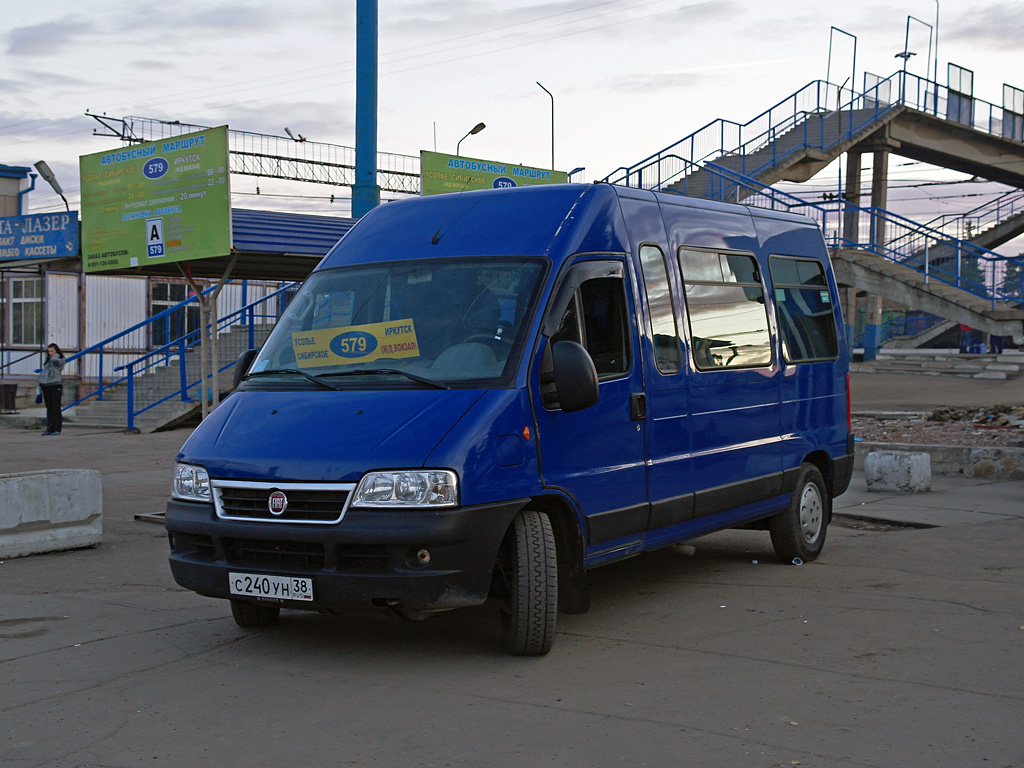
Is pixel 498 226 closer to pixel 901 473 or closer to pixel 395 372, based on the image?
pixel 395 372

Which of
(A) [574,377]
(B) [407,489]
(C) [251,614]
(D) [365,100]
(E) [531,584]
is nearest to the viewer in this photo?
(B) [407,489]

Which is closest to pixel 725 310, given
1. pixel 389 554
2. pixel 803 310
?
pixel 803 310

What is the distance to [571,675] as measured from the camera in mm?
5344

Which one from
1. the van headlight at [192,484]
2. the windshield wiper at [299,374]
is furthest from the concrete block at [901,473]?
the van headlight at [192,484]

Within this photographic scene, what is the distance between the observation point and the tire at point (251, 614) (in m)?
6.20

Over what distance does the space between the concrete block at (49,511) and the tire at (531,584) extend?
15.7 ft

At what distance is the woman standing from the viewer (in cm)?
2064

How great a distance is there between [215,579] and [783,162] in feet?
92.2

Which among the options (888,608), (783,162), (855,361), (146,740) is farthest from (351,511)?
(855,361)

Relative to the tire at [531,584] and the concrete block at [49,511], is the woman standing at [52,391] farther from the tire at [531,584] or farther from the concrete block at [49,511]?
the tire at [531,584]

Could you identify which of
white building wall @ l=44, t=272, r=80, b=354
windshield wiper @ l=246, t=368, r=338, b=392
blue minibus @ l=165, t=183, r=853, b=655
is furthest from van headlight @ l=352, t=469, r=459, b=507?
white building wall @ l=44, t=272, r=80, b=354

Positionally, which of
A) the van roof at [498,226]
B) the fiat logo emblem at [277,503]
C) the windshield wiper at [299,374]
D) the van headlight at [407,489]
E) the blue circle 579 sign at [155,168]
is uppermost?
the blue circle 579 sign at [155,168]

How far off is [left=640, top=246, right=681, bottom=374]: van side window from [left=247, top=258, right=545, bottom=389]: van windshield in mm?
938

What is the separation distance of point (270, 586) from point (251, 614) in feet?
2.96
